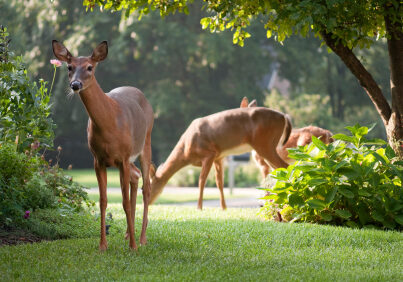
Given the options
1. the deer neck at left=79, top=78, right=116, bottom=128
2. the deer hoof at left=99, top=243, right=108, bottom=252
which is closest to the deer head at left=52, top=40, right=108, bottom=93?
the deer neck at left=79, top=78, right=116, bottom=128

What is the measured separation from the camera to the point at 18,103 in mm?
6938

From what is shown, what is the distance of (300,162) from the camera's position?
Result: 26.1ft

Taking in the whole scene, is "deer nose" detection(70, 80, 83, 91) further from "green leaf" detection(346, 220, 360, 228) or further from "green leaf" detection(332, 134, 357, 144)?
"green leaf" detection(346, 220, 360, 228)

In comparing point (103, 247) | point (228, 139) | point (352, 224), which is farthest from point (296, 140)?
point (103, 247)

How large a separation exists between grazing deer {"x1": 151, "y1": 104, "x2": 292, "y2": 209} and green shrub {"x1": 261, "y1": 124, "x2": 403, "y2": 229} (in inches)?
100

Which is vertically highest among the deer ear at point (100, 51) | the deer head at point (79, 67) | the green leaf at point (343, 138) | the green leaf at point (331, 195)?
the deer ear at point (100, 51)

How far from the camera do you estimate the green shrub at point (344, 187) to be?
7367mm

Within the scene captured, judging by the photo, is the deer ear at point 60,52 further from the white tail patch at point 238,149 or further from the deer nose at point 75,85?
the white tail patch at point 238,149

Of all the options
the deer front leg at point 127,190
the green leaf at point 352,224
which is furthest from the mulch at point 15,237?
the green leaf at point 352,224

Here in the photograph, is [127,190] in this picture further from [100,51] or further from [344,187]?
[344,187]

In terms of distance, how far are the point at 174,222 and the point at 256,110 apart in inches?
132

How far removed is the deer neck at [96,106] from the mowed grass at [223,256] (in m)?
1.22

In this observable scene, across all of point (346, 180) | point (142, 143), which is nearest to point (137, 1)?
point (142, 143)

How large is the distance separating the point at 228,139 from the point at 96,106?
540 cm
